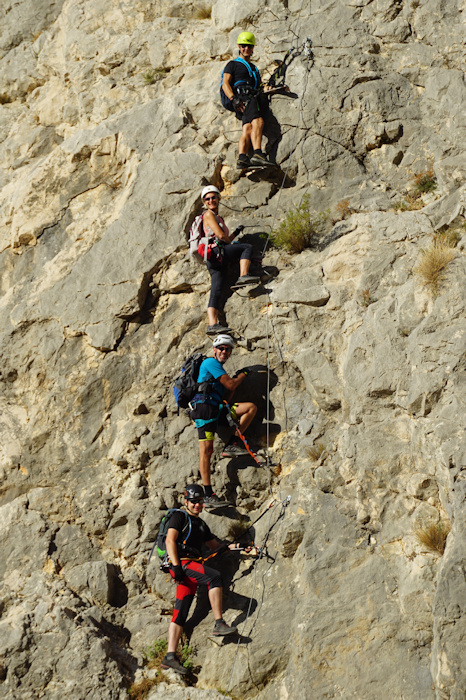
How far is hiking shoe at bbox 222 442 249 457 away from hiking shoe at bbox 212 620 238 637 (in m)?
2.01

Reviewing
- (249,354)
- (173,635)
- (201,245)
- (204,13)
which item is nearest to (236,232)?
(201,245)

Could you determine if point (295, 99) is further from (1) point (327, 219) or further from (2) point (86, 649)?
(2) point (86, 649)

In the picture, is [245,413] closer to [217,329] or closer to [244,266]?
[217,329]

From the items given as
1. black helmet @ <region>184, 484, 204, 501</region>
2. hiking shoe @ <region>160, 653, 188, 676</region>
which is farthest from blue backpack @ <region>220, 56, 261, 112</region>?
hiking shoe @ <region>160, 653, 188, 676</region>

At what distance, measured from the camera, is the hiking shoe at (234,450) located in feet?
25.8

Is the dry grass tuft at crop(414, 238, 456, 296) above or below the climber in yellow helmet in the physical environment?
below

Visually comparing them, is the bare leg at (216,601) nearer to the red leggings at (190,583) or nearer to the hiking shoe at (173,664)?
the red leggings at (190,583)

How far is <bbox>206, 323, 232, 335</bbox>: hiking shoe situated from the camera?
8573mm

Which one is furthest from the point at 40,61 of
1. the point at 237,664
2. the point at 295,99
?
the point at 237,664

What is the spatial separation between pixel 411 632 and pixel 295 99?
8249mm

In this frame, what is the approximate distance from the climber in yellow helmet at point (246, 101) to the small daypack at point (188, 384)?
367 centimetres

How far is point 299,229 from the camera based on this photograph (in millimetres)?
9000

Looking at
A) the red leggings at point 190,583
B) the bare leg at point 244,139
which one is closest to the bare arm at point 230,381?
the red leggings at point 190,583

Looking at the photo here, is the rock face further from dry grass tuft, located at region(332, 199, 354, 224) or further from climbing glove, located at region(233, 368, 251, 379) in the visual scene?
climbing glove, located at region(233, 368, 251, 379)
